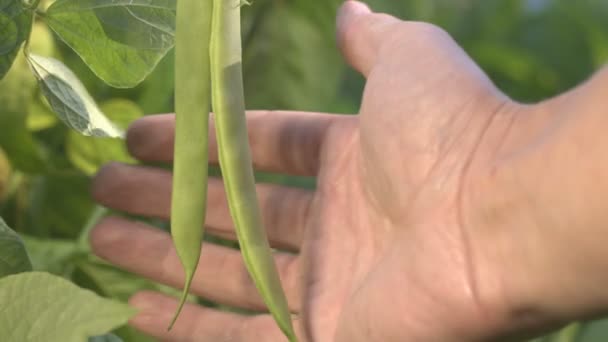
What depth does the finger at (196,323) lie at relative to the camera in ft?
2.59

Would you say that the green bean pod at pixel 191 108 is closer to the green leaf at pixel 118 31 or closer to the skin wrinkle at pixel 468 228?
the green leaf at pixel 118 31

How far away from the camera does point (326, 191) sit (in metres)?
0.81

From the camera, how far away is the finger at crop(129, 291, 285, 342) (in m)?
0.79

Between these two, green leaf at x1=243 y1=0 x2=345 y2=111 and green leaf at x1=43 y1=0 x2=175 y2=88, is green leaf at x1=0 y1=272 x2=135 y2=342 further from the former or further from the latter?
green leaf at x1=243 y1=0 x2=345 y2=111

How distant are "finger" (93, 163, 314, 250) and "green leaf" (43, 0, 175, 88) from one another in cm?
29

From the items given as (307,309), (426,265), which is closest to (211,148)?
(307,309)

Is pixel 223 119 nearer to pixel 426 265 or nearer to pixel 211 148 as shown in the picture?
pixel 426 265

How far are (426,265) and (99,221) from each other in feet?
1.34

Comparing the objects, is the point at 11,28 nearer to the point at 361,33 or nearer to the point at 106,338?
the point at 106,338

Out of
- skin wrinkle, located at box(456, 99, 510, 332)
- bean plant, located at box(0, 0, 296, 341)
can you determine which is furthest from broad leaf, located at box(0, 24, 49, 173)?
skin wrinkle, located at box(456, 99, 510, 332)

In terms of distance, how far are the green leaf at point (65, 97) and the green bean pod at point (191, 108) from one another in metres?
0.09

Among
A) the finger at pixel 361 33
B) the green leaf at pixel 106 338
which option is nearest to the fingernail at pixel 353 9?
the finger at pixel 361 33

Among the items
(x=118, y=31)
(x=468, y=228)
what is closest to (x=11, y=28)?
(x=118, y=31)

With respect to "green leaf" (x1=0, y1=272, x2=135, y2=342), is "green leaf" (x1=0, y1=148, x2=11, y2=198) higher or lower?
lower
